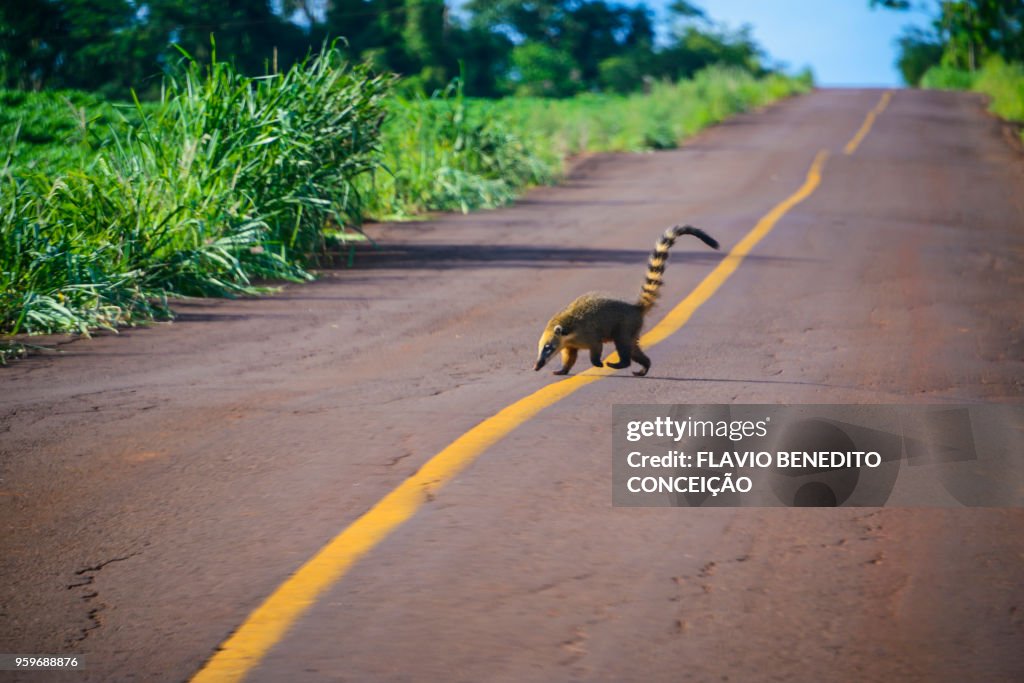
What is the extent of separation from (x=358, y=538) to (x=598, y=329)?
123 inches

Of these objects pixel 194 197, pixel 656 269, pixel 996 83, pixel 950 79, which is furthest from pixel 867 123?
pixel 656 269

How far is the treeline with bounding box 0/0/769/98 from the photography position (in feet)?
97.7

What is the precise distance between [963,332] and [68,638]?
7286 mm

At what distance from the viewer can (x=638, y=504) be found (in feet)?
17.6

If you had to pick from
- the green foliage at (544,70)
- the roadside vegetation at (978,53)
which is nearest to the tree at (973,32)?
the roadside vegetation at (978,53)

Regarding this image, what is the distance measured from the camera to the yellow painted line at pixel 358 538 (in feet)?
12.8

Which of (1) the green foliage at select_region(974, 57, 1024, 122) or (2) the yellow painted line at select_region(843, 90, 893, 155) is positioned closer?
(2) the yellow painted line at select_region(843, 90, 893, 155)

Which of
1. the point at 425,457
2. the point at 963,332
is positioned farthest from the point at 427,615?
the point at 963,332

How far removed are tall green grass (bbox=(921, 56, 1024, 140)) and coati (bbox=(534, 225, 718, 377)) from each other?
25263mm

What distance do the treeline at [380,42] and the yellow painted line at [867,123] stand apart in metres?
9.76

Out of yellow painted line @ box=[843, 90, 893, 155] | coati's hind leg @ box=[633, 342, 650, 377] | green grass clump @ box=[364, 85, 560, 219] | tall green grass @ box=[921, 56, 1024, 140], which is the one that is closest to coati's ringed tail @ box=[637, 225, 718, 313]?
coati's hind leg @ box=[633, 342, 650, 377]

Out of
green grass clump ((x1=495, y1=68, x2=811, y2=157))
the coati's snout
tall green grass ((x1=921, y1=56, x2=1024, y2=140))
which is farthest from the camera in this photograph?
tall green grass ((x1=921, y1=56, x2=1024, y2=140))

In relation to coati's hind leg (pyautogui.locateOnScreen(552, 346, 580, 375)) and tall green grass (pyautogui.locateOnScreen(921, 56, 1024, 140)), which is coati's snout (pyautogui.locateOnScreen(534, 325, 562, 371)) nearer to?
coati's hind leg (pyautogui.locateOnScreen(552, 346, 580, 375))

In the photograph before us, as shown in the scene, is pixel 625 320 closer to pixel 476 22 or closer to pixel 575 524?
pixel 575 524
